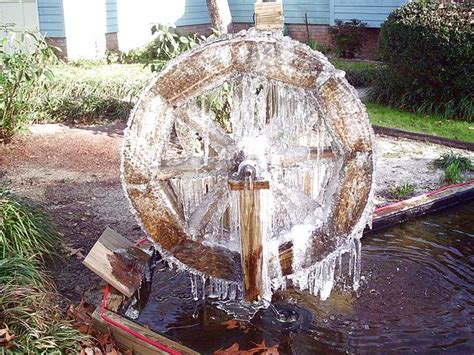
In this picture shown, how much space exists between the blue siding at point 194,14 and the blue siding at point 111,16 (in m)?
1.77

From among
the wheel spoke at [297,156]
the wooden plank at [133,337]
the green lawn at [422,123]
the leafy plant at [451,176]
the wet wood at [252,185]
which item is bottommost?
the wooden plank at [133,337]

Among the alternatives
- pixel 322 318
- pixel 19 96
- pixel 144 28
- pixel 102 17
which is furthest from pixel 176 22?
pixel 322 318

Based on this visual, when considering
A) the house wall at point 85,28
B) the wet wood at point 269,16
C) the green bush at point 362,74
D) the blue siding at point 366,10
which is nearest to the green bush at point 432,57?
the green bush at point 362,74

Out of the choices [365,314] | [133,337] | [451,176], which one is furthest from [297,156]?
[451,176]

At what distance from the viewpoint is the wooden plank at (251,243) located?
3.61 meters

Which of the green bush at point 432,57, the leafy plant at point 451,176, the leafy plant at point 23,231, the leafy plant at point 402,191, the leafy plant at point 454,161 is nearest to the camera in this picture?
the leafy plant at point 23,231

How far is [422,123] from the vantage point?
870 cm

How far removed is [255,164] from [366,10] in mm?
10314

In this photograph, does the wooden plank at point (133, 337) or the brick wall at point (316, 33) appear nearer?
the wooden plank at point (133, 337)

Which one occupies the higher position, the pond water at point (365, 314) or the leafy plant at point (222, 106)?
the leafy plant at point (222, 106)

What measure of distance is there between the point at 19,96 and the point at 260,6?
4437mm

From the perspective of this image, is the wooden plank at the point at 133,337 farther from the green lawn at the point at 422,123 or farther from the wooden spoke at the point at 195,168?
the green lawn at the point at 422,123

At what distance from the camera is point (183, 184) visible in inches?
166

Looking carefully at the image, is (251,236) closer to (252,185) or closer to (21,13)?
(252,185)
